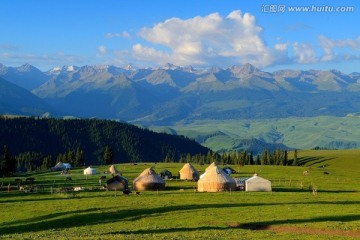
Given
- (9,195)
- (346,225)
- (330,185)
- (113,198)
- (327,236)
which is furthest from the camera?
(330,185)

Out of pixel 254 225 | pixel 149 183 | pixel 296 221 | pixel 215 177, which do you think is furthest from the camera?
pixel 149 183

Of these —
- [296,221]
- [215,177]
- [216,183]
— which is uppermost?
[215,177]

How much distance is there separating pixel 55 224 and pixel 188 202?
20.5m

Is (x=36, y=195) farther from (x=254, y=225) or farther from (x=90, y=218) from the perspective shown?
(x=254, y=225)

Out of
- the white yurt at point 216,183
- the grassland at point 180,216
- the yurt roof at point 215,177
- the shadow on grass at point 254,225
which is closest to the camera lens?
the grassland at point 180,216

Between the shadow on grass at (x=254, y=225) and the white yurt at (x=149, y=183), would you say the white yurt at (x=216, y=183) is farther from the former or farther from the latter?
the shadow on grass at (x=254, y=225)

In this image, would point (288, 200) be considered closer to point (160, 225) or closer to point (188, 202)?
point (188, 202)

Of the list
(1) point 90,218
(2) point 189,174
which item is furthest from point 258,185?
(1) point 90,218

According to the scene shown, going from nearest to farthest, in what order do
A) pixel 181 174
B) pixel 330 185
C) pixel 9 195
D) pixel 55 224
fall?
pixel 55 224 → pixel 9 195 → pixel 330 185 → pixel 181 174

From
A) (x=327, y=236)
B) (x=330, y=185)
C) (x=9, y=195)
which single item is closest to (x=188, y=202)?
(x=327, y=236)

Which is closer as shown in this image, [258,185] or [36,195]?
[36,195]

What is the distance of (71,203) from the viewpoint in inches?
2694

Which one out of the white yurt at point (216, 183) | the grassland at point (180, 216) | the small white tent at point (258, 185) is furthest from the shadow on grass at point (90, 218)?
the small white tent at point (258, 185)

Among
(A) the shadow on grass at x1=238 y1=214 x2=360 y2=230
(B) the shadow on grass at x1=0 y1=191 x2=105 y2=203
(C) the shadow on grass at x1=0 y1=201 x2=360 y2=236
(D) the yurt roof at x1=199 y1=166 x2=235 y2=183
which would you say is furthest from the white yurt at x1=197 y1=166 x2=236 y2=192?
(A) the shadow on grass at x1=238 y1=214 x2=360 y2=230
